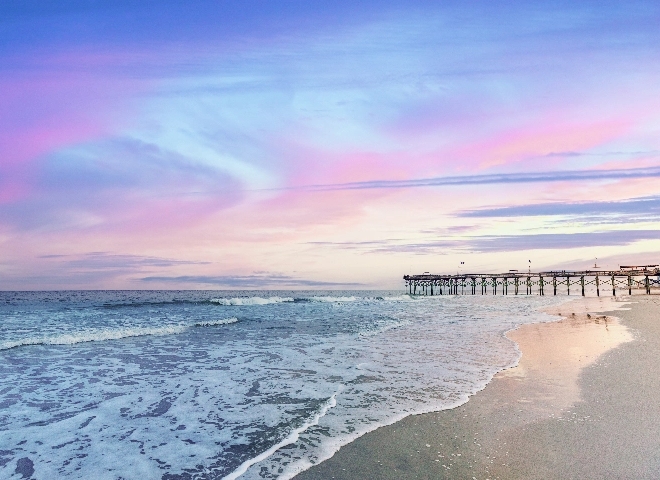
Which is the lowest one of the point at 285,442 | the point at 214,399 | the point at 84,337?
the point at 84,337

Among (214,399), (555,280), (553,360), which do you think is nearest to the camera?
(214,399)

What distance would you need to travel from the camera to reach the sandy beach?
477cm

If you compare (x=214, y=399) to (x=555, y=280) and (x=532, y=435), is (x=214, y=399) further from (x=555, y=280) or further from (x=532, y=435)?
(x=555, y=280)

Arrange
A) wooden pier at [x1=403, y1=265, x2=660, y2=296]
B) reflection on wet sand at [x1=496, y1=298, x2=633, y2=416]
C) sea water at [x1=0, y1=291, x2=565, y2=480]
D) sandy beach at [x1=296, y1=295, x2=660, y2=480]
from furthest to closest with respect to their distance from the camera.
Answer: wooden pier at [x1=403, y1=265, x2=660, y2=296] → reflection on wet sand at [x1=496, y1=298, x2=633, y2=416] → sea water at [x1=0, y1=291, x2=565, y2=480] → sandy beach at [x1=296, y1=295, x2=660, y2=480]

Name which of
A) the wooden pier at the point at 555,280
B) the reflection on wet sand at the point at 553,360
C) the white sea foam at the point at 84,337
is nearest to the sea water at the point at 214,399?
the reflection on wet sand at the point at 553,360

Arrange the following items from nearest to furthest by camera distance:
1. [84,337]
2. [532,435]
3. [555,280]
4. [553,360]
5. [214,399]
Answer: [532,435], [214,399], [553,360], [84,337], [555,280]

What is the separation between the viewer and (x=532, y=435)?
5.83 m

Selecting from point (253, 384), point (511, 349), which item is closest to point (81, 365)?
point (253, 384)

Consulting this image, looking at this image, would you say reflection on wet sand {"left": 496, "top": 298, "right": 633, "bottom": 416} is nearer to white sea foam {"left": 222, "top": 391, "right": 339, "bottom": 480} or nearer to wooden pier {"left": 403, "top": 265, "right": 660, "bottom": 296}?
white sea foam {"left": 222, "top": 391, "right": 339, "bottom": 480}

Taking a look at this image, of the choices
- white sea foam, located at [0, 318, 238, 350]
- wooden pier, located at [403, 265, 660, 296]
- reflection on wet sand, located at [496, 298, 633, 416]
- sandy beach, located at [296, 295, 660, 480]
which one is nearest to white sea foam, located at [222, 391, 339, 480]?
sandy beach, located at [296, 295, 660, 480]

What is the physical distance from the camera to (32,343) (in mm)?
17484

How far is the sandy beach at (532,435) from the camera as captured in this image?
477cm

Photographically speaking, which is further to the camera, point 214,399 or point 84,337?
point 84,337

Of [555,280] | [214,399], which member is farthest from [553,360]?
[555,280]
